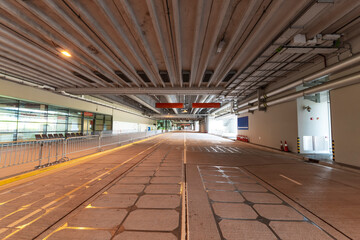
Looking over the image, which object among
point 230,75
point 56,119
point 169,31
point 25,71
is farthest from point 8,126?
point 230,75

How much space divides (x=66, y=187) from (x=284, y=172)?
24.5ft

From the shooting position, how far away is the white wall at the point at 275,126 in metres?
9.58

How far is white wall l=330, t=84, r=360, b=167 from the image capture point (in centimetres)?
602

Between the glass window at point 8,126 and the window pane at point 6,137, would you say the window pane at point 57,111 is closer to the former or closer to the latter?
the glass window at point 8,126

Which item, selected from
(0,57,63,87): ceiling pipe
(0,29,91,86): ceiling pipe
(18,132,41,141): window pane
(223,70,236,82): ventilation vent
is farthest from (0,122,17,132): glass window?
(223,70,236,82): ventilation vent

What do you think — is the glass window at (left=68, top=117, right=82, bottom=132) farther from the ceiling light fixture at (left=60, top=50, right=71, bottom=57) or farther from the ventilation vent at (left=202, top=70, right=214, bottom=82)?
the ventilation vent at (left=202, top=70, right=214, bottom=82)

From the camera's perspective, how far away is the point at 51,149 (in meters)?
8.77

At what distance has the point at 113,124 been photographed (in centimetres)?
2133

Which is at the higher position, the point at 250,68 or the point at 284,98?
the point at 250,68

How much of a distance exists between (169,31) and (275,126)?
1082cm

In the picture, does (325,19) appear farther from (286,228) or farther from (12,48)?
(12,48)

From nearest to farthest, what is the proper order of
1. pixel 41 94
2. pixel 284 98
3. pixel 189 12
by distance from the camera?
1. pixel 189 12
2. pixel 284 98
3. pixel 41 94

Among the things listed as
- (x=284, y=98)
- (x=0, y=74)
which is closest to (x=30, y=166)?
(x=0, y=74)

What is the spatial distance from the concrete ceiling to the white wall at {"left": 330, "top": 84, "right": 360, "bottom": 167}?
2090 millimetres
